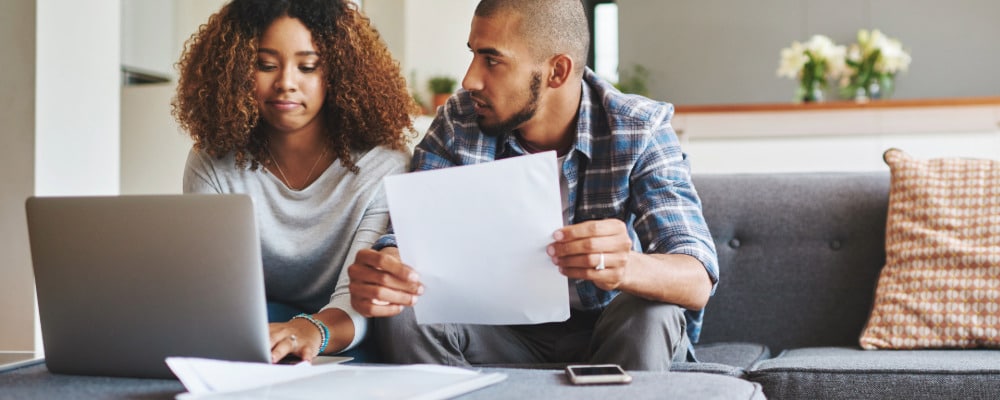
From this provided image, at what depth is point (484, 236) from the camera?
1059 mm

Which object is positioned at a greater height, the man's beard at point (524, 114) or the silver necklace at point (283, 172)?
the man's beard at point (524, 114)

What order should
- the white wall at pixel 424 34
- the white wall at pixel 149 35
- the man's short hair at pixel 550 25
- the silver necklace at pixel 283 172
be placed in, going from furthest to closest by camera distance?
the white wall at pixel 424 34 → the white wall at pixel 149 35 → the silver necklace at pixel 283 172 → the man's short hair at pixel 550 25

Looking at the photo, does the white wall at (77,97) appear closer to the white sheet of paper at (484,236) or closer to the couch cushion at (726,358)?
the white sheet of paper at (484,236)

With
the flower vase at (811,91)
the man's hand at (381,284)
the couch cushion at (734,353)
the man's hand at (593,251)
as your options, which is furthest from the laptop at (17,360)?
the flower vase at (811,91)

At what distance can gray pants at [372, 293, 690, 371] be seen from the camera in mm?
1289

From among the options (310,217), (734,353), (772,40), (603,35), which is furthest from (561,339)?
(603,35)

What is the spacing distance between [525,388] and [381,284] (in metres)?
0.32

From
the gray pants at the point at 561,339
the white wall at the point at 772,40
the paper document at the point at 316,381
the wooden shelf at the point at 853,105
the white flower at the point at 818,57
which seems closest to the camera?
the paper document at the point at 316,381

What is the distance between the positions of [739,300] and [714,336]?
0.09m

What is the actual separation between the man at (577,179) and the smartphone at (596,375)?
278mm

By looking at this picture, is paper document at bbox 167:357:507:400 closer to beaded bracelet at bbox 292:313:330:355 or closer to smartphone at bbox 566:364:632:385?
smartphone at bbox 566:364:632:385

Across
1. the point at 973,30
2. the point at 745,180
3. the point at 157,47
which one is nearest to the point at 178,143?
the point at 157,47

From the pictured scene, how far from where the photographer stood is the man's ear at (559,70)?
5.20ft

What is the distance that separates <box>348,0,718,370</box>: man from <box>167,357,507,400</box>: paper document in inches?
11.2
